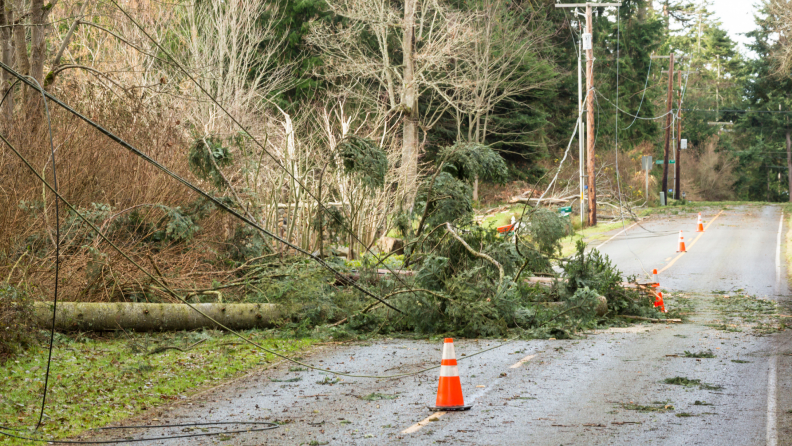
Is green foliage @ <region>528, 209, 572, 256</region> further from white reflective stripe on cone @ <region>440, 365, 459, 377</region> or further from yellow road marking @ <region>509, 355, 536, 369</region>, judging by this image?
white reflective stripe on cone @ <region>440, 365, 459, 377</region>

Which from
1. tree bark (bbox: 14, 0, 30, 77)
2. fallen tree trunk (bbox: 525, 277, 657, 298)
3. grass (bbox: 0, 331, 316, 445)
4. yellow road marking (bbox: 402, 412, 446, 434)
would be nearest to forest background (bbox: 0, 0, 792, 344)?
tree bark (bbox: 14, 0, 30, 77)

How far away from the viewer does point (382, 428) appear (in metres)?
6.63

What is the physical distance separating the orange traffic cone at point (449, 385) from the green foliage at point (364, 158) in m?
7.23

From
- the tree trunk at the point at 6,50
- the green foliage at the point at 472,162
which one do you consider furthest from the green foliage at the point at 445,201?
the tree trunk at the point at 6,50

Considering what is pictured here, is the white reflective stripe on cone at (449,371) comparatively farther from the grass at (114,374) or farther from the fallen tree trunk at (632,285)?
the fallen tree trunk at (632,285)

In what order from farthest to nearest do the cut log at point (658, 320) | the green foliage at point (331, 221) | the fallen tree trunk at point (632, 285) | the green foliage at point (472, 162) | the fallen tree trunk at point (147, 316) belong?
the green foliage at point (331, 221) < the green foliage at point (472, 162) < the fallen tree trunk at point (632, 285) < the cut log at point (658, 320) < the fallen tree trunk at point (147, 316)

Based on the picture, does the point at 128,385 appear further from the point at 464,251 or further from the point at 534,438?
the point at 464,251

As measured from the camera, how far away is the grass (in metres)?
7.09

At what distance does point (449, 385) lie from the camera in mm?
7254

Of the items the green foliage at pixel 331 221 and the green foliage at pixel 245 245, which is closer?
the green foliage at pixel 245 245

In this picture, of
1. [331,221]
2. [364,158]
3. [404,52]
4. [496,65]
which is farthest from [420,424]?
[496,65]

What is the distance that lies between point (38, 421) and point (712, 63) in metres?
97.5

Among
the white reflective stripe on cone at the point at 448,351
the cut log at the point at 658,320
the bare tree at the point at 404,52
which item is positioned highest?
the bare tree at the point at 404,52

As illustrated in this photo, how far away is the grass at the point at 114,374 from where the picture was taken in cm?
709
